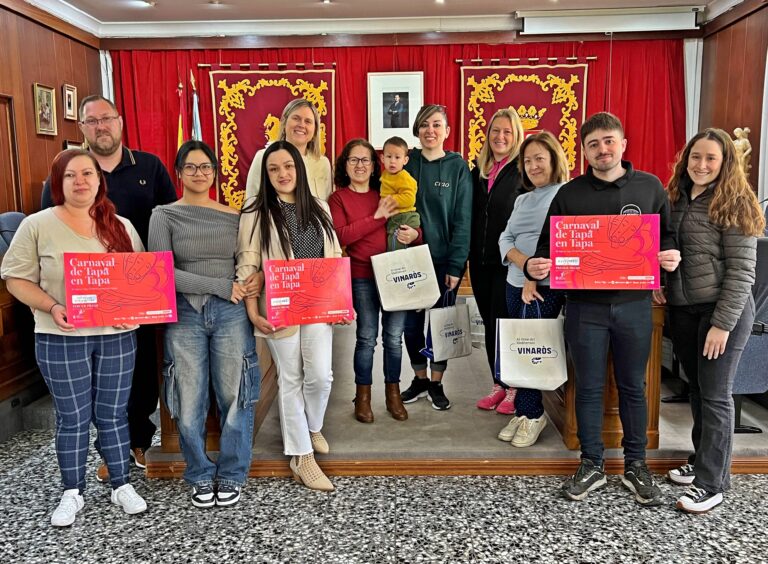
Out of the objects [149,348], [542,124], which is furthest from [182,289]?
[542,124]

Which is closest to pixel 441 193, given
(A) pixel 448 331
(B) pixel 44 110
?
(A) pixel 448 331

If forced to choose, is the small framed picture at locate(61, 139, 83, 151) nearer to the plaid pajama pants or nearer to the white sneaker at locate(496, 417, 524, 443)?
the plaid pajama pants

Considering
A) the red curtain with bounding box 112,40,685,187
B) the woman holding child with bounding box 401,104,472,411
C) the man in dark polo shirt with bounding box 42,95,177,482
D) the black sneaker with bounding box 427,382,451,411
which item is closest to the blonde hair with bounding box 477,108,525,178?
the woman holding child with bounding box 401,104,472,411

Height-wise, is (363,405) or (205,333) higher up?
(205,333)

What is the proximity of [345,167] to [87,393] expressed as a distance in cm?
139

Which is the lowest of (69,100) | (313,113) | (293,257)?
(293,257)

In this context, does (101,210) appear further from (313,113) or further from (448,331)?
(448,331)

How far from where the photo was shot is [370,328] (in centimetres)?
273

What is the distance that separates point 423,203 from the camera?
9.04 feet

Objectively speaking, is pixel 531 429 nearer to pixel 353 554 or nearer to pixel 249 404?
pixel 353 554

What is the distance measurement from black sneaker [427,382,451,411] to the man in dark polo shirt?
136 centimetres

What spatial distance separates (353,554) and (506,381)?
36.4 inches

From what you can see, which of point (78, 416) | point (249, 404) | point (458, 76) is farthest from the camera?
point (458, 76)

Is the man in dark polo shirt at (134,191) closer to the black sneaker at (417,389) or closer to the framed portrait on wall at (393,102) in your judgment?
the black sneaker at (417,389)
